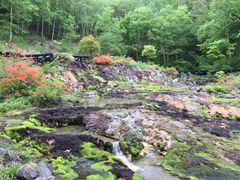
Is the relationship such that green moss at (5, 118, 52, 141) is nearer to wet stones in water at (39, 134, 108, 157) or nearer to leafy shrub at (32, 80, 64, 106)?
wet stones in water at (39, 134, 108, 157)

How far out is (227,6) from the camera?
49.1 m

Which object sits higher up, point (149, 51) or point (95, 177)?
point (149, 51)

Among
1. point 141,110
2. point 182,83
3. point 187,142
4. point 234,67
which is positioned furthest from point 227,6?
point 187,142

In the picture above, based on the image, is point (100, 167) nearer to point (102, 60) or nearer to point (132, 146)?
point (132, 146)

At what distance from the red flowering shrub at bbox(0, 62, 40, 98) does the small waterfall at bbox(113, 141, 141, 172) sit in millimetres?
8822

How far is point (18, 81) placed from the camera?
20.9m

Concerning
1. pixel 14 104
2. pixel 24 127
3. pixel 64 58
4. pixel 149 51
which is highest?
pixel 149 51

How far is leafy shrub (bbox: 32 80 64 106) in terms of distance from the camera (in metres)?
20.4

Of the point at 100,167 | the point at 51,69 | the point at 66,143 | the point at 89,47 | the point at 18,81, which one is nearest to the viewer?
the point at 100,167

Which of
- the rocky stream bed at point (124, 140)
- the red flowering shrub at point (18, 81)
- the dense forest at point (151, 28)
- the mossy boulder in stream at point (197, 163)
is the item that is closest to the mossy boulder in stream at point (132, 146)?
the rocky stream bed at point (124, 140)

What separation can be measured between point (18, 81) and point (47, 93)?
6.61 feet

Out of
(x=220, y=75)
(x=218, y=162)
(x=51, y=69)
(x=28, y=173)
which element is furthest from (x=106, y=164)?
(x=220, y=75)

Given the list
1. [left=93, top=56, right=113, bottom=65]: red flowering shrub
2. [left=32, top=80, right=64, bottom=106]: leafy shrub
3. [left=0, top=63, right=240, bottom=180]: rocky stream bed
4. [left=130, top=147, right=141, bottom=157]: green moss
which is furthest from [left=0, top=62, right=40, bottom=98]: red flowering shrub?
[left=93, top=56, right=113, bottom=65]: red flowering shrub

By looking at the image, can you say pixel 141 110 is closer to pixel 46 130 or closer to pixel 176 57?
pixel 46 130
